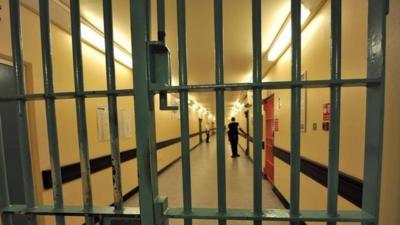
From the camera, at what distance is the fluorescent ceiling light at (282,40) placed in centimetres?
259

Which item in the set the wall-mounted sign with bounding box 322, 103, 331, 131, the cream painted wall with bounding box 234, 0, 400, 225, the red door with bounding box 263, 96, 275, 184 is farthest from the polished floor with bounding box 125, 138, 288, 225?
the wall-mounted sign with bounding box 322, 103, 331, 131

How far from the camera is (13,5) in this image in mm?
1046

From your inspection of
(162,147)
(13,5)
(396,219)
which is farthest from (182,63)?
(162,147)

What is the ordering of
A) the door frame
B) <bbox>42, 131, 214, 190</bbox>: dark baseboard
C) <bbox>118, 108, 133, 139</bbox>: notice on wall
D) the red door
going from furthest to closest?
1. the red door
2. <bbox>118, 108, 133, 139</bbox>: notice on wall
3. <bbox>42, 131, 214, 190</bbox>: dark baseboard
4. the door frame

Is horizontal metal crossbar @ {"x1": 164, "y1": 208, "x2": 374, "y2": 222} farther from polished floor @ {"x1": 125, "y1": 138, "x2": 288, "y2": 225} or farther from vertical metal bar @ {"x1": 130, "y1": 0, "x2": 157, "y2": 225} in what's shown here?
polished floor @ {"x1": 125, "y1": 138, "x2": 288, "y2": 225}

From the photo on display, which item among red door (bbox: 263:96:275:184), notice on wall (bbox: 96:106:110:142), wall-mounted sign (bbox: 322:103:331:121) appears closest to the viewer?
wall-mounted sign (bbox: 322:103:331:121)

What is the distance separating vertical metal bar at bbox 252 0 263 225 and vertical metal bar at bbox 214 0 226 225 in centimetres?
15

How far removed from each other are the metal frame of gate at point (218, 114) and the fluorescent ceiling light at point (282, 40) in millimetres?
2000

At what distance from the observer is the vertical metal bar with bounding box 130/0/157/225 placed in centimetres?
89

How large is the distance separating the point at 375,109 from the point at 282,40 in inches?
108

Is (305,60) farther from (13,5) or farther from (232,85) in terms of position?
(13,5)

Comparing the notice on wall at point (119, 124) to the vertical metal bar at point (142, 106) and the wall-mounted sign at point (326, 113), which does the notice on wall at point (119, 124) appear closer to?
the vertical metal bar at point (142, 106)

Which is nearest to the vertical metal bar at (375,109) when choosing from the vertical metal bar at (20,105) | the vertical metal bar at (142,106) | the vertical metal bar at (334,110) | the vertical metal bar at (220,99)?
the vertical metal bar at (334,110)

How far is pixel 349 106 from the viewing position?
182 cm
